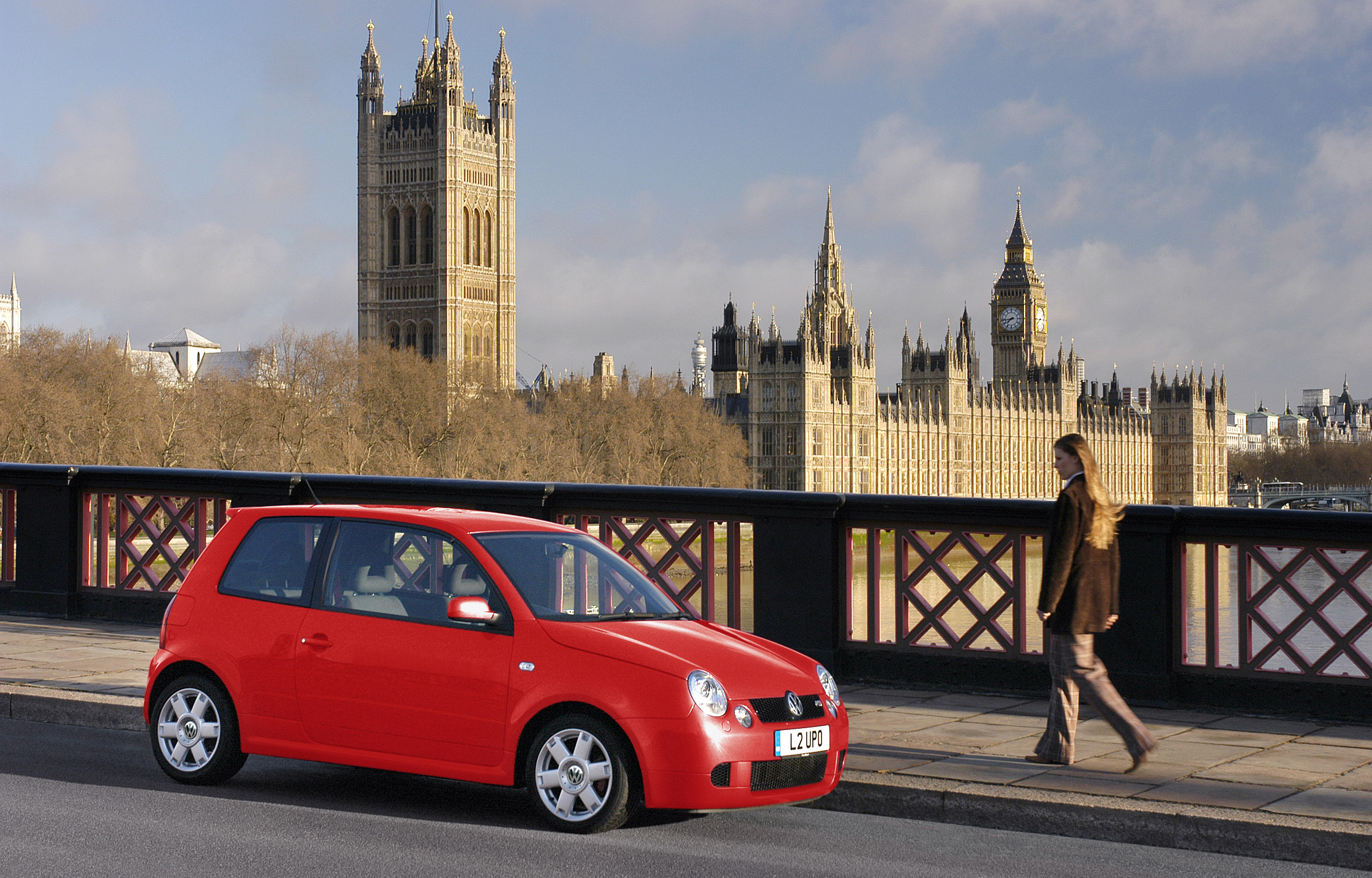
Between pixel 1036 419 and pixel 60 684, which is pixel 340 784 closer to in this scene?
pixel 60 684

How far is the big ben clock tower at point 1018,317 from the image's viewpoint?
7057 inches

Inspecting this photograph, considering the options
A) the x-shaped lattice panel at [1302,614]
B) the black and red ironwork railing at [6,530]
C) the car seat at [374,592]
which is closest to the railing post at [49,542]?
the black and red ironwork railing at [6,530]

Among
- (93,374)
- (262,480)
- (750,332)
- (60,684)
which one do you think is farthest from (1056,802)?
(750,332)

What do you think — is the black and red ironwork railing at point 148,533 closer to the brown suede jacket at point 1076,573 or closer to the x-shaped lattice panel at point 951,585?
the x-shaped lattice panel at point 951,585

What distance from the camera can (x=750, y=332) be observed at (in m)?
128

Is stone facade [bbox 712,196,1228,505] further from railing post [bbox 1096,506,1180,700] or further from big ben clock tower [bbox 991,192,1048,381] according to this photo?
railing post [bbox 1096,506,1180,700]

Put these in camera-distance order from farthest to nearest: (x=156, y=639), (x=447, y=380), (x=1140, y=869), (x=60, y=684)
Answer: (x=447, y=380) < (x=156, y=639) < (x=60, y=684) < (x=1140, y=869)

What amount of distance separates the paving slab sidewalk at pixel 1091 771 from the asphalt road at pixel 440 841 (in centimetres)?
11

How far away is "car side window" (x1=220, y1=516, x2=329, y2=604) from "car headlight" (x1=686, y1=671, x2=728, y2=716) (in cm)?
219

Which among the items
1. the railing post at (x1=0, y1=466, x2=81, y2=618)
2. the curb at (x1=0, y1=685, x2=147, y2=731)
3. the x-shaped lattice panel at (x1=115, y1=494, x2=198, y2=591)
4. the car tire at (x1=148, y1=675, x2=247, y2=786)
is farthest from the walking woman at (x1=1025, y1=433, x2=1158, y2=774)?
the railing post at (x1=0, y1=466, x2=81, y2=618)

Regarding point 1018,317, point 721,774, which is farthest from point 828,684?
point 1018,317

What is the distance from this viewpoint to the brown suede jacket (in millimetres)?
8266

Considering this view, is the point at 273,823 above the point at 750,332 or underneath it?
underneath

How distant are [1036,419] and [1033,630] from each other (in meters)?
105
